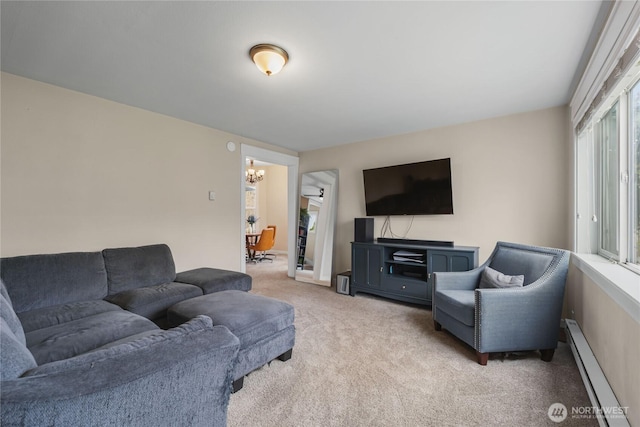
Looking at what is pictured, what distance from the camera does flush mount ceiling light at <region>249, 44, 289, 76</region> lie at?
6.32 feet

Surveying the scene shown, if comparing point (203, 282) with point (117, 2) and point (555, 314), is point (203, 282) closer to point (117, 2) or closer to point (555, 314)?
point (117, 2)

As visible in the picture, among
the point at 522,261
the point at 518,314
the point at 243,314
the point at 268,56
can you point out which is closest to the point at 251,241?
the point at 243,314

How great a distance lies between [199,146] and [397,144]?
271 centimetres

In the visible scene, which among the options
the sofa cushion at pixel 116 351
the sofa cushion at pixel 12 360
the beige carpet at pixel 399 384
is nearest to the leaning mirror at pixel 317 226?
the beige carpet at pixel 399 384

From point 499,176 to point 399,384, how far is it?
2.62m

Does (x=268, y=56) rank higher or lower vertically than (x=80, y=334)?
higher

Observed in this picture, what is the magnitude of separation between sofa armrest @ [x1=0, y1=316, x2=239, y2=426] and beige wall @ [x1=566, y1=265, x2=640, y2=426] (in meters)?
1.79

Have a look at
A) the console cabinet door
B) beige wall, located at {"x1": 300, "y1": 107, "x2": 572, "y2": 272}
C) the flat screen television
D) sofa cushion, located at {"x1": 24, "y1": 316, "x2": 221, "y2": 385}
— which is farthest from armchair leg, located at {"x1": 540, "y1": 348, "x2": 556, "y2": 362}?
sofa cushion, located at {"x1": 24, "y1": 316, "x2": 221, "y2": 385}

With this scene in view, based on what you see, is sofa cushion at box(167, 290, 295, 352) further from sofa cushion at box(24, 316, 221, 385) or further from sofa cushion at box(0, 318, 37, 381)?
sofa cushion at box(0, 318, 37, 381)

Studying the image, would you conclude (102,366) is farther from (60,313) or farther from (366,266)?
(366,266)

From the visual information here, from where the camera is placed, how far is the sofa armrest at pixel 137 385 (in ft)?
2.32

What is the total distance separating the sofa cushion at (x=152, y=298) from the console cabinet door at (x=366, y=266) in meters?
2.10

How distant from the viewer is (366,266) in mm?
3863

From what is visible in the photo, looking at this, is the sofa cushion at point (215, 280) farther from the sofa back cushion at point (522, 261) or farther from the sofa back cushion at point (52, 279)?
the sofa back cushion at point (522, 261)
